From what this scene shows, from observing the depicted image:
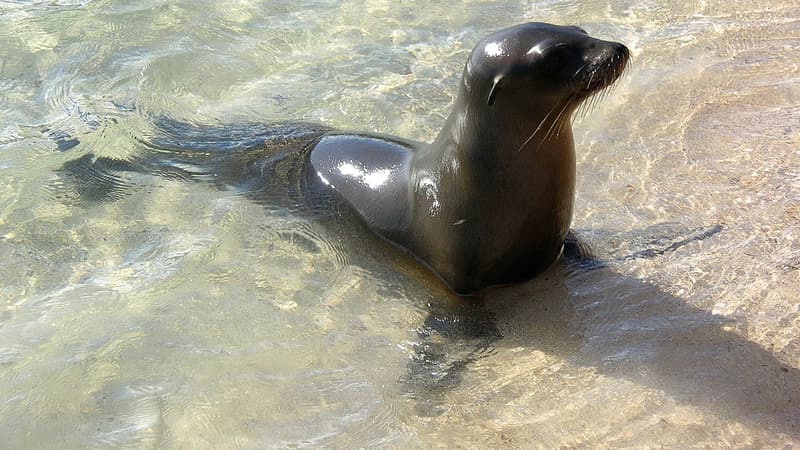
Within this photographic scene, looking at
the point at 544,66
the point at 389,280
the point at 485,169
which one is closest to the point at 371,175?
the point at 389,280

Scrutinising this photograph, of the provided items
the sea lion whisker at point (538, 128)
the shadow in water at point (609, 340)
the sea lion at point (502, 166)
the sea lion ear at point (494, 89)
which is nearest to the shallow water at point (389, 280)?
the shadow in water at point (609, 340)

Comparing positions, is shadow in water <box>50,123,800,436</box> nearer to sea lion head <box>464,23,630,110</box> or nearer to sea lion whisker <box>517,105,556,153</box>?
sea lion whisker <box>517,105,556,153</box>

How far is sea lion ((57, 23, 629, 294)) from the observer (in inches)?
160

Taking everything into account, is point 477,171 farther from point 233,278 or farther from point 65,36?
point 65,36

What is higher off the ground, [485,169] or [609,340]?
[485,169]

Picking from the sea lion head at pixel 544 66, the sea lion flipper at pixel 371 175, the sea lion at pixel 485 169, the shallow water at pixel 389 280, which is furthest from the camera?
the sea lion flipper at pixel 371 175

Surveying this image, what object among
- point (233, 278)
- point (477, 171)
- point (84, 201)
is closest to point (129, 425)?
point (233, 278)

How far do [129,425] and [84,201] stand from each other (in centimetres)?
245

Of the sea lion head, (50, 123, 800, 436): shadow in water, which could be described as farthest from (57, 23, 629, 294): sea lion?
(50, 123, 800, 436): shadow in water

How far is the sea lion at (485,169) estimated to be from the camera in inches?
160

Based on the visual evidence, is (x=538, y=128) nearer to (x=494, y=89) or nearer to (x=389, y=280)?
(x=494, y=89)

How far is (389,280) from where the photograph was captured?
495cm

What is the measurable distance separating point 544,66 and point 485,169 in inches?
25.5

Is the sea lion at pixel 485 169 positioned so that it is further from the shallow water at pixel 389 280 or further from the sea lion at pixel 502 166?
the shallow water at pixel 389 280
